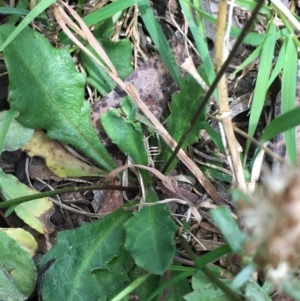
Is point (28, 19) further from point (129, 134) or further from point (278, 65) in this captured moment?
point (278, 65)

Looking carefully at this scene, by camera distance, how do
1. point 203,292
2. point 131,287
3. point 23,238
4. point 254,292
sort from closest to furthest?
point 254,292
point 203,292
point 131,287
point 23,238

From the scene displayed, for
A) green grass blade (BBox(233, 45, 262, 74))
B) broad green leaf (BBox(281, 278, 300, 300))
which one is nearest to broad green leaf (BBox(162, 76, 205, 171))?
green grass blade (BBox(233, 45, 262, 74))

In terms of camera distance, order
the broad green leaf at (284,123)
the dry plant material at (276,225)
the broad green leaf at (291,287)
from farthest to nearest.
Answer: the broad green leaf at (284,123), the broad green leaf at (291,287), the dry plant material at (276,225)

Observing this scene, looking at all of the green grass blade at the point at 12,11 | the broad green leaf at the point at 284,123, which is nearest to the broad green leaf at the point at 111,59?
the green grass blade at the point at 12,11

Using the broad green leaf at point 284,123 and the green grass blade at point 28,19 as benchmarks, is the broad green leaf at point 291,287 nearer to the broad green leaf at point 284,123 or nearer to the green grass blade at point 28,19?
the broad green leaf at point 284,123

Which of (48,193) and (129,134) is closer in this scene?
(48,193)

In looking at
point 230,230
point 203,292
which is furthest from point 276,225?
point 203,292

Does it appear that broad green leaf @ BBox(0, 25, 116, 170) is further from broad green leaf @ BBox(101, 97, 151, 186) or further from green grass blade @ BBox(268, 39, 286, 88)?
green grass blade @ BBox(268, 39, 286, 88)
